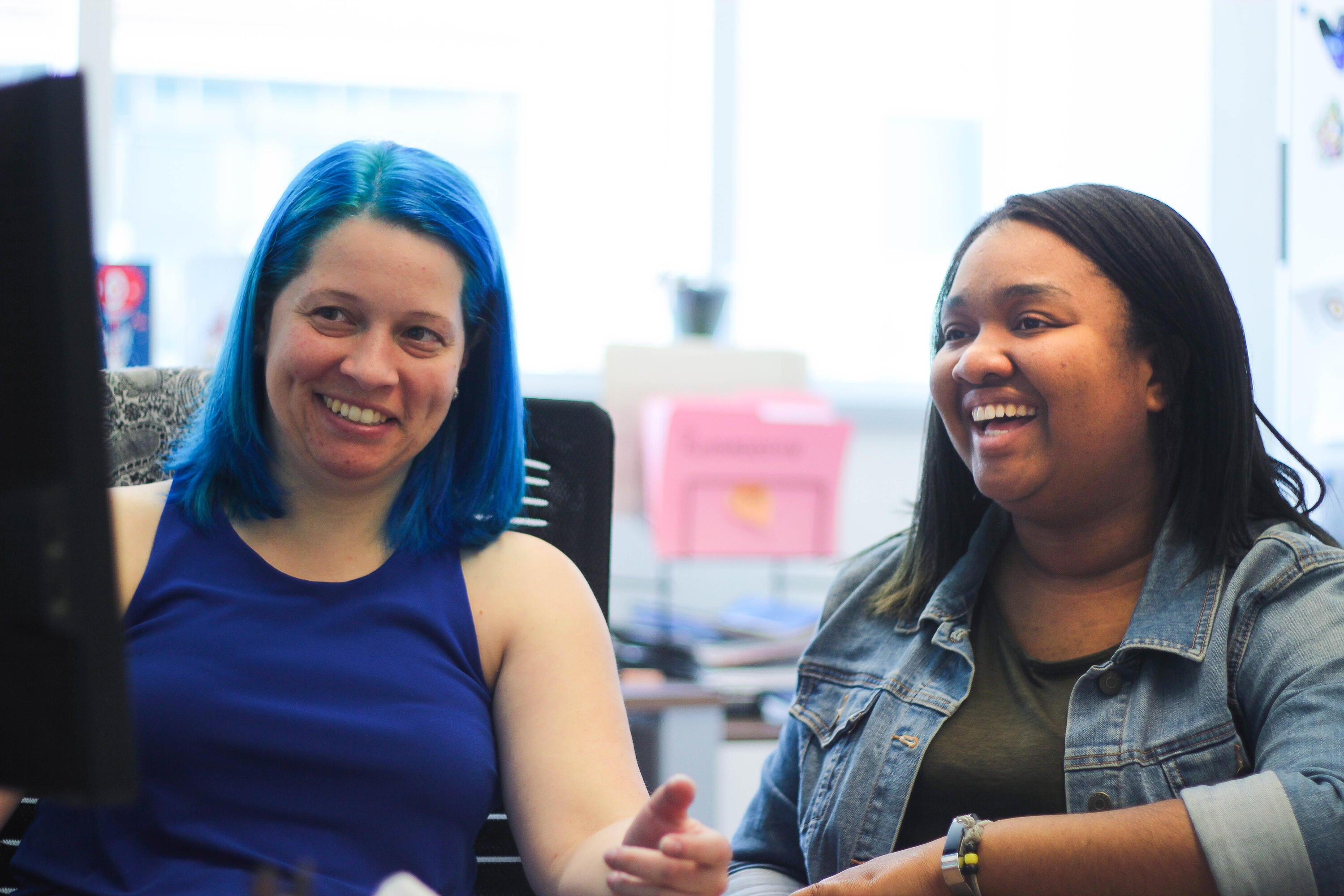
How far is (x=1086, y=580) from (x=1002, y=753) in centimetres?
21

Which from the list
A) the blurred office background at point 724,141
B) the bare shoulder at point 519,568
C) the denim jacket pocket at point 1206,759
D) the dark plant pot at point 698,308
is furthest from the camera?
the blurred office background at point 724,141

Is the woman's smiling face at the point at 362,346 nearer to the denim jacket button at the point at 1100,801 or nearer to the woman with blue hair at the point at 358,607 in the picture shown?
the woman with blue hair at the point at 358,607

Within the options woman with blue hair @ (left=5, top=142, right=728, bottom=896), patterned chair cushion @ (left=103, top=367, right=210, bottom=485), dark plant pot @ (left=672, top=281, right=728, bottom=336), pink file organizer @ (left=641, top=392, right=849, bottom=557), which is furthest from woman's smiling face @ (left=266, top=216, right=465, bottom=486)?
dark plant pot @ (left=672, top=281, right=728, bottom=336)

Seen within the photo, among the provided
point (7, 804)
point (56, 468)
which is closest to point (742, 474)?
point (7, 804)

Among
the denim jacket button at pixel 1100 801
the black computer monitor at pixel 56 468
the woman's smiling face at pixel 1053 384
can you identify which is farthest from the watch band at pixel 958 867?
the black computer monitor at pixel 56 468

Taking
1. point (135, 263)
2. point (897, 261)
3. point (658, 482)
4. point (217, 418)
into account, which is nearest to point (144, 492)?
point (217, 418)

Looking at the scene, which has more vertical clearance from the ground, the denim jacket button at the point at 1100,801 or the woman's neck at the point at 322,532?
the woman's neck at the point at 322,532

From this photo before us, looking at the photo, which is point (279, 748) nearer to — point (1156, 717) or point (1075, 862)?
point (1075, 862)

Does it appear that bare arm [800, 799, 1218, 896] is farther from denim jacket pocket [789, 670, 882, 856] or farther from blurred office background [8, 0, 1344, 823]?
blurred office background [8, 0, 1344, 823]

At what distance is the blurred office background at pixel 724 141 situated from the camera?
2.76 m

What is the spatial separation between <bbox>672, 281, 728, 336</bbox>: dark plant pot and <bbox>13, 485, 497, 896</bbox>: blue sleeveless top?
63.0 inches

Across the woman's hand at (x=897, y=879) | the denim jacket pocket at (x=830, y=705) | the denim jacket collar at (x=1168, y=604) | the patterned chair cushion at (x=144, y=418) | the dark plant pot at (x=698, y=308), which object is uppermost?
the dark plant pot at (x=698, y=308)

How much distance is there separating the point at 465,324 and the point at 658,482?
3.62ft

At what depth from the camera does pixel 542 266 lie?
9.97ft
